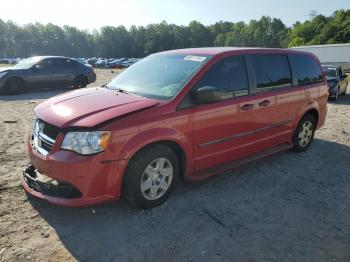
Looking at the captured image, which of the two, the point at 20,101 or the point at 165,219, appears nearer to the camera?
the point at 165,219

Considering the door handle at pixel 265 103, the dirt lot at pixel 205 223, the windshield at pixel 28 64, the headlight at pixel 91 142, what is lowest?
the dirt lot at pixel 205 223

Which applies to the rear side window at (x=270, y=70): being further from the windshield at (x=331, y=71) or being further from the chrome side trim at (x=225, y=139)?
the windshield at (x=331, y=71)

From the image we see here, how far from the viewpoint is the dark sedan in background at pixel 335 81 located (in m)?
14.1

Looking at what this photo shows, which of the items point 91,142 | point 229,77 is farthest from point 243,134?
point 91,142

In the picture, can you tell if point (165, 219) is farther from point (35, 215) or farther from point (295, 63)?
point (295, 63)

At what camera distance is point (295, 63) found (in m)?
6.32

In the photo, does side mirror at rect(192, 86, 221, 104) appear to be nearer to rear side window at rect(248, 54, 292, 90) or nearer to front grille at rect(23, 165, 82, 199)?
rear side window at rect(248, 54, 292, 90)

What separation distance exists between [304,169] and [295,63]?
184 cm

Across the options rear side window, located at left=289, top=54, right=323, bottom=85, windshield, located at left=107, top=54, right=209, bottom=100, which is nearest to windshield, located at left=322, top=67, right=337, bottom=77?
rear side window, located at left=289, top=54, right=323, bottom=85

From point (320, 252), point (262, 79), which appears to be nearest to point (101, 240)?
point (320, 252)

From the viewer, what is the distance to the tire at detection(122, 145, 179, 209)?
3.98 m

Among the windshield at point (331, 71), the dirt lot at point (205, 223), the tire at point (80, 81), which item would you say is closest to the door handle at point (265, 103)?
the dirt lot at point (205, 223)

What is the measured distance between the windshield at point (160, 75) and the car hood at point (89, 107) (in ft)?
0.82

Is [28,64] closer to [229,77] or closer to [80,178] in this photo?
[229,77]
